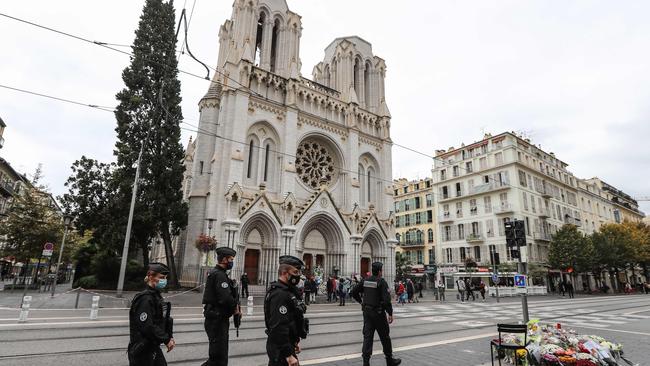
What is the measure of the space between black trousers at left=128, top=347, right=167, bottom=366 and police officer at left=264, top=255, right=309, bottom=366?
122 cm

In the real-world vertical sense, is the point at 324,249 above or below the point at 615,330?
above

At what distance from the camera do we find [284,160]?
26688mm

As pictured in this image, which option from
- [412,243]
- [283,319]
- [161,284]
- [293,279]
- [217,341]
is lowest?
[217,341]

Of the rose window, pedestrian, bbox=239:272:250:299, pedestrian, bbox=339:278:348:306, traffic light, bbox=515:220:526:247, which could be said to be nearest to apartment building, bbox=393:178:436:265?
the rose window

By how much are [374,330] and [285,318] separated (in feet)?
9.88

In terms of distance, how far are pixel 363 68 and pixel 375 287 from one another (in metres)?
33.2

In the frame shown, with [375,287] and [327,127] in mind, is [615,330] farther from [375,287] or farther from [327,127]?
[327,127]

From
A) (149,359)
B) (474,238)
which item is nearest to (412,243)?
(474,238)

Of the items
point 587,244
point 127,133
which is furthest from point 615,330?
point 587,244

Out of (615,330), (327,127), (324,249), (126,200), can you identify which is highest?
(327,127)

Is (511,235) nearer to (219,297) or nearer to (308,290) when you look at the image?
(219,297)

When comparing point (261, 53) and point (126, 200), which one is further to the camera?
point (261, 53)

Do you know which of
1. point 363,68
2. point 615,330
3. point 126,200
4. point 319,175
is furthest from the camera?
point 363,68

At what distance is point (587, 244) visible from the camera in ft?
120
